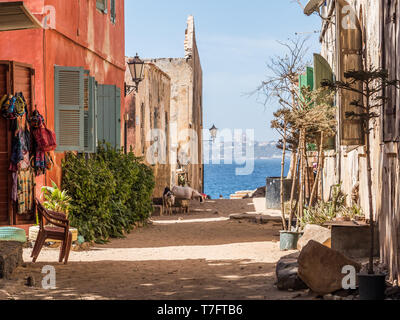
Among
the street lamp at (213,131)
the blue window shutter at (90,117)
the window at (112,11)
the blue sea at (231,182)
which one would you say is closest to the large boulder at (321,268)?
the blue window shutter at (90,117)

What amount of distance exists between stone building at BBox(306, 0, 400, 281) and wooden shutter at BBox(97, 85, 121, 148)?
5.10 meters

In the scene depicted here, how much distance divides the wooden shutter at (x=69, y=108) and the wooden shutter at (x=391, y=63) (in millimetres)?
5625

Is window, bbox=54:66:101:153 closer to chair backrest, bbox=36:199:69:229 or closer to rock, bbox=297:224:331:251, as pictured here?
chair backrest, bbox=36:199:69:229

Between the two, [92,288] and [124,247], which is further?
Result: [124,247]

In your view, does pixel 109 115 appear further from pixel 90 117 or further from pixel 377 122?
pixel 377 122

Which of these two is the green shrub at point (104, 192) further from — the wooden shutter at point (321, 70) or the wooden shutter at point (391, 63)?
the wooden shutter at point (391, 63)

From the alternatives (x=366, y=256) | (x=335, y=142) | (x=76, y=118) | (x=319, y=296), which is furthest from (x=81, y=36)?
(x=319, y=296)

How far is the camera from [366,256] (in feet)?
27.6

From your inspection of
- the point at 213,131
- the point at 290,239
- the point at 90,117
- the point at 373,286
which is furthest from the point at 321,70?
the point at 213,131

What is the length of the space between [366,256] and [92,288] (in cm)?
368

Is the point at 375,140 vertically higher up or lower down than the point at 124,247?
higher up

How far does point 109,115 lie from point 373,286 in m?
9.32
